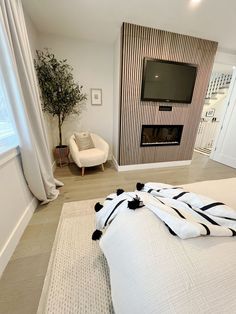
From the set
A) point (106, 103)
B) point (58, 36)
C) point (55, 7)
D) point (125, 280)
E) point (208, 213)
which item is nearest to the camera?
point (125, 280)

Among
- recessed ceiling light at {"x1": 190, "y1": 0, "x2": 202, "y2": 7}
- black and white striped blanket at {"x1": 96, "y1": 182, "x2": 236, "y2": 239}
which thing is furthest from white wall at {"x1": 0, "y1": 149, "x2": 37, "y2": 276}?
recessed ceiling light at {"x1": 190, "y1": 0, "x2": 202, "y2": 7}

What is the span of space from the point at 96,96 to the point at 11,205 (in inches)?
101

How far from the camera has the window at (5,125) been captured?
138cm

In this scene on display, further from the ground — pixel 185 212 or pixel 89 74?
pixel 89 74

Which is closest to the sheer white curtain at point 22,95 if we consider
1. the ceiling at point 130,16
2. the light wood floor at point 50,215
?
the light wood floor at point 50,215

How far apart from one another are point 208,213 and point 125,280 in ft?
1.74

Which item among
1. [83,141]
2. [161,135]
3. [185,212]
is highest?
[185,212]

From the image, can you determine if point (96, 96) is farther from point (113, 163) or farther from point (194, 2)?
point (194, 2)

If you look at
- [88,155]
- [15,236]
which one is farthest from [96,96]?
[15,236]

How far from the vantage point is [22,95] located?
1.45 m

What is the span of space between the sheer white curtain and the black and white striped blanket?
1.12m

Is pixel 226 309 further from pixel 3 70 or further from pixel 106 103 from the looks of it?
pixel 106 103

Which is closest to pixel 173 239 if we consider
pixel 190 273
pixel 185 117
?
pixel 190 273

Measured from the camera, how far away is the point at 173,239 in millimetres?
650
